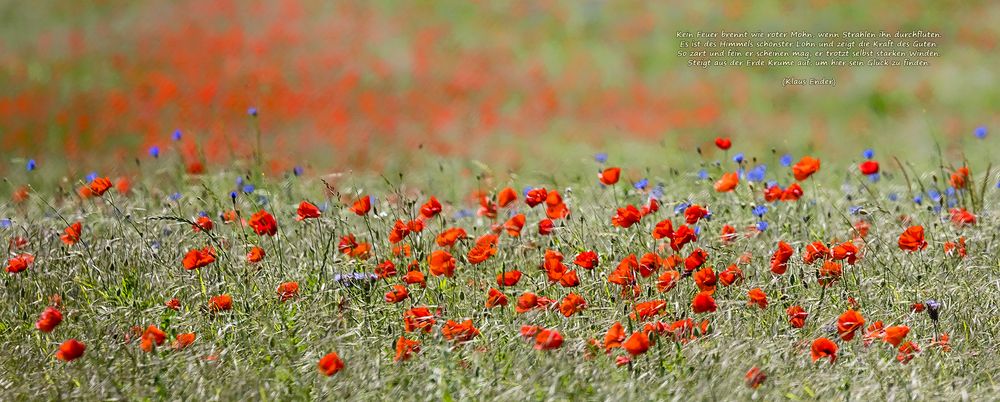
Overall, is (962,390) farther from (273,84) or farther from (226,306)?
(273,84)

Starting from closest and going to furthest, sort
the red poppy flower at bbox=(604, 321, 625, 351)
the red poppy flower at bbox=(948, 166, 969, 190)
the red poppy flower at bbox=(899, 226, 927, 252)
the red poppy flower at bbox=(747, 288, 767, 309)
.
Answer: the red poppy flower at bbox=(604, 321, 625, 351)
the red poppy flower at bbox=(747, 288, 767, 309)
the red poppy flower at bbox=(899, 226, 927, 252)
the red poppy flower at bbox=(948, 166, 969, 190)

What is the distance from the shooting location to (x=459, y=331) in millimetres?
2783

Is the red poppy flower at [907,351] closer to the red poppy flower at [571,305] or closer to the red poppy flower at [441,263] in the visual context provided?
the red poppy flower at [571,305]

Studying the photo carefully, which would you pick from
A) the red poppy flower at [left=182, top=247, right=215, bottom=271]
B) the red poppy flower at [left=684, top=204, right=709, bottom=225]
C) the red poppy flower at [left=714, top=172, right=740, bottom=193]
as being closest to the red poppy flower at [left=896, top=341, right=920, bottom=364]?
the red poppy flower at [left=684, top=204, right=709, bottom=225]

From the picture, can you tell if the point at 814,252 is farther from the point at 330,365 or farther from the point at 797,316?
the point at 330,365

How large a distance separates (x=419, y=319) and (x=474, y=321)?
0.31 meters

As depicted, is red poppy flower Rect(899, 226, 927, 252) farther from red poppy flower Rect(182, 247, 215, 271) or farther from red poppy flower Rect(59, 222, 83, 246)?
red poppy flower Rect(59, 222, 83, 246)

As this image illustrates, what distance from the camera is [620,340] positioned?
2.66 m

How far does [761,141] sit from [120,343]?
6226 mm

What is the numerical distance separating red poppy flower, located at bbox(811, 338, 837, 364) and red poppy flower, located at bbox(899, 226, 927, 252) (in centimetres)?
53

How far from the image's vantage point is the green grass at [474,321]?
2.69 metres

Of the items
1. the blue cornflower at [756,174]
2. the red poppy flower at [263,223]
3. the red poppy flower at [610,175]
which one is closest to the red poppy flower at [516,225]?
the red poppy flower at [610,175]

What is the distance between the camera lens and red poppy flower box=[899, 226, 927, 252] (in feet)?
9.73

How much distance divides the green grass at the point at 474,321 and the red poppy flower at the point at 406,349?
0.03 m
